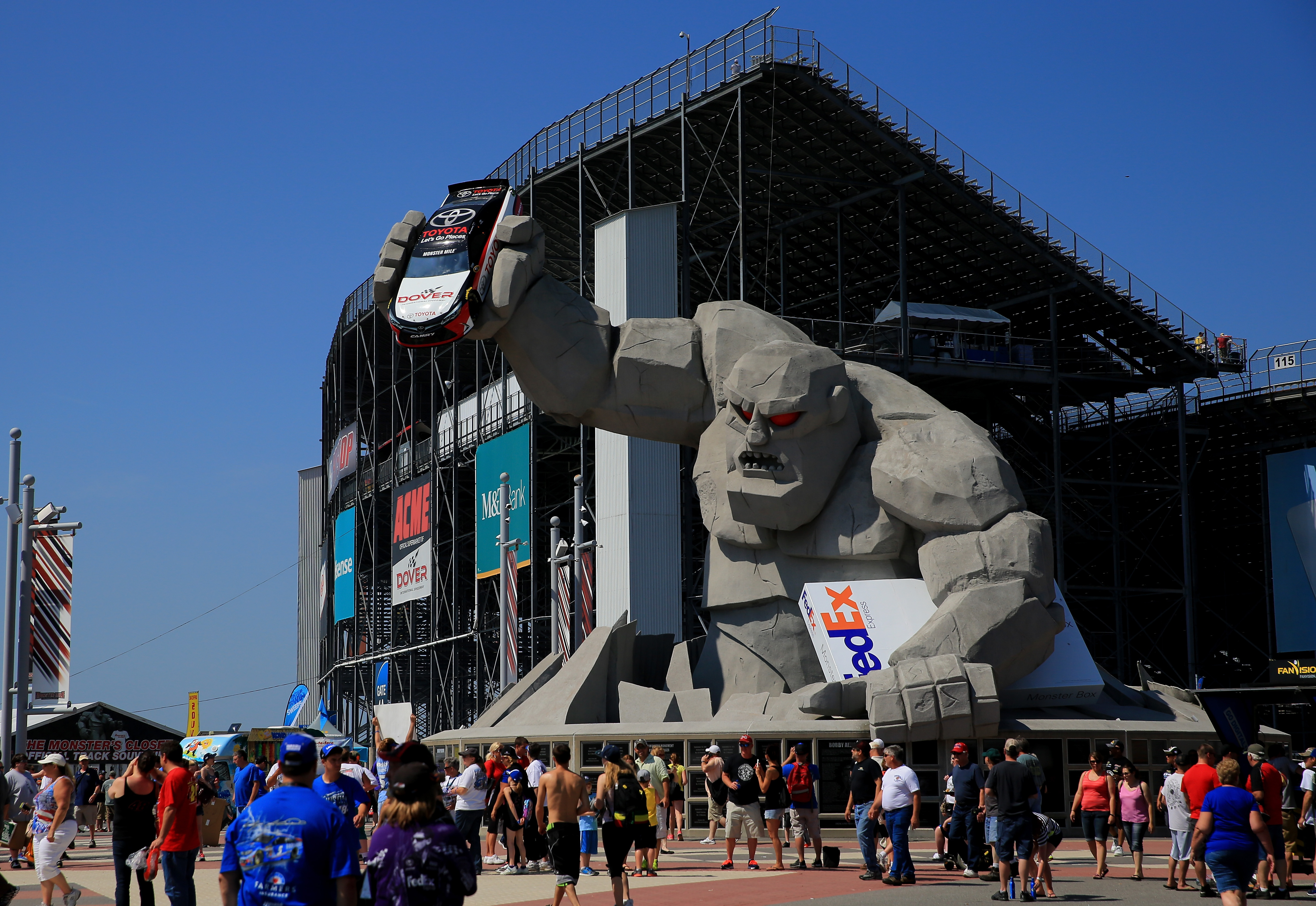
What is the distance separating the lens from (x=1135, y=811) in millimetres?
13820

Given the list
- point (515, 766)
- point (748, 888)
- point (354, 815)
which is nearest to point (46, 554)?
point (515, 766)

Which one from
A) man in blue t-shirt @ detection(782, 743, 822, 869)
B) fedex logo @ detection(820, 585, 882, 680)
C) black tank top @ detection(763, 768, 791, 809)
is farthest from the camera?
fedex logo @ detection(820, 585, 882, 680)

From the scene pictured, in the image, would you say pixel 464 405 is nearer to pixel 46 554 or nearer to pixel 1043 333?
pixel 1043 333

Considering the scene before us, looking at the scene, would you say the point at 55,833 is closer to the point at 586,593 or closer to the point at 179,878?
the point at 179,878

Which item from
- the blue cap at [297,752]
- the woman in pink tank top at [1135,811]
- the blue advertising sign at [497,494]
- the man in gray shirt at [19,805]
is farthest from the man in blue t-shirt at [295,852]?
the blue advertising sign at [497,494]

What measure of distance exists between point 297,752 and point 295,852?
1.49ft

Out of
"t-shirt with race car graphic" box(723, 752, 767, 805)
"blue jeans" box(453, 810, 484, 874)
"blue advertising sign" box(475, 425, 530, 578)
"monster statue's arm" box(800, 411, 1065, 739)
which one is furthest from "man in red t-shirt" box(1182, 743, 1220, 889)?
"blue advertising sign" box(475, 425, 530, 578)

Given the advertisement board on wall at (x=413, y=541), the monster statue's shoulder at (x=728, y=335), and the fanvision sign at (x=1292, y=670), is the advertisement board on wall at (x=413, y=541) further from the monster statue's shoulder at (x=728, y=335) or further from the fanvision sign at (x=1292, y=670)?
the monster statue's shoulder at (x=728, y=335)

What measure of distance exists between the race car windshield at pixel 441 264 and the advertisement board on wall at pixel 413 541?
22177mm

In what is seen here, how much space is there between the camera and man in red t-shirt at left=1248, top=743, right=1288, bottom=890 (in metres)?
11.4

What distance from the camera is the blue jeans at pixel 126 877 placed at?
9.48m

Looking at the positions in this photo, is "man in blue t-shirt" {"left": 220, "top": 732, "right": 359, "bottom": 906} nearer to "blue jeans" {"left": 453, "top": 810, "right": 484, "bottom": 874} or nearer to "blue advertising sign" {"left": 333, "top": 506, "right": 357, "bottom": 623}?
"blue jeans" {"left": 453, "top": 810, "right": 484, "bottom": 874}

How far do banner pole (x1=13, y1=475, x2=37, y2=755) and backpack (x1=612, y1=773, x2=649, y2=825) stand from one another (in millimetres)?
12244

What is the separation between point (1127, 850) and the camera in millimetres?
16938
